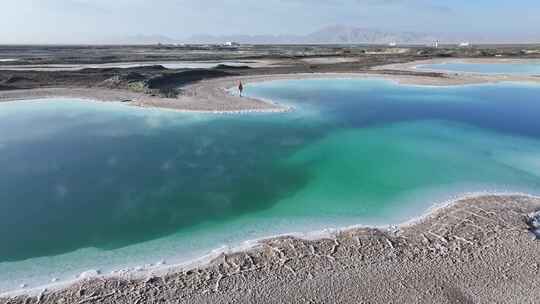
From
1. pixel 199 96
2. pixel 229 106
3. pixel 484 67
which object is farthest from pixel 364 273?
pixel 484 67

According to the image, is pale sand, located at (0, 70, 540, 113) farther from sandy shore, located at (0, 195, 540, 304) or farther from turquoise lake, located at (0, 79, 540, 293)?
sandy shore, located at (0, 195, 540, 304)

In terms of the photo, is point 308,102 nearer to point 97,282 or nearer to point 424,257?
point 424,257

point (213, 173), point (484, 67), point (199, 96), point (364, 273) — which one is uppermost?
point (484, 67)

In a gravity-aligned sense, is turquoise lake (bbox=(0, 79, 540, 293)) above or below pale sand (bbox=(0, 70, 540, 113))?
below

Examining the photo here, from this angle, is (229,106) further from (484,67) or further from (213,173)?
(484,67)

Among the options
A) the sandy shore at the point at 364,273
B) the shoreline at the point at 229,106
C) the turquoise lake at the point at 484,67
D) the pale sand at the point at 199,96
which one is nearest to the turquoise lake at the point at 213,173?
the shoreline at the point at 229,106

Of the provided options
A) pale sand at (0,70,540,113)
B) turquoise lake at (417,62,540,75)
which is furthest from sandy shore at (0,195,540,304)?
turquoise lake at (417,62,540,75)
